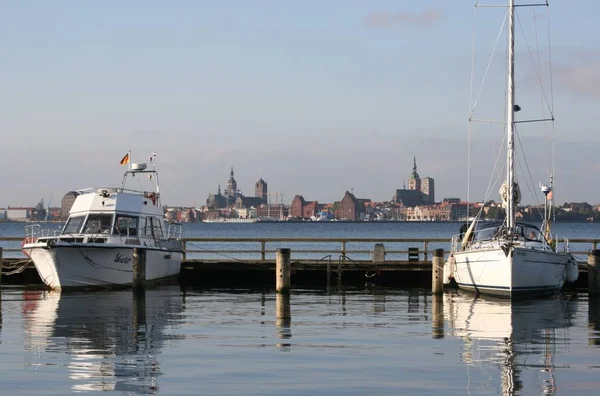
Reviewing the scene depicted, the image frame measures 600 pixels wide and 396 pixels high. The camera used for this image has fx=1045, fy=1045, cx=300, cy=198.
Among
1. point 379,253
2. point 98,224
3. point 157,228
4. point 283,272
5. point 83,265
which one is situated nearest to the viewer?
point 283,272

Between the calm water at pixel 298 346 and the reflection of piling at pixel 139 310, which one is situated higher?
the reflection of piling at pixel 139 310

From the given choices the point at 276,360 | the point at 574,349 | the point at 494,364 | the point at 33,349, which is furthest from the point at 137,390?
the point at 574,349

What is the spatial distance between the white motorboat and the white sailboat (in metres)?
10.4

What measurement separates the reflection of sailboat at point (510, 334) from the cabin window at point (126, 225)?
11.4 meters

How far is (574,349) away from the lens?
20625 mm

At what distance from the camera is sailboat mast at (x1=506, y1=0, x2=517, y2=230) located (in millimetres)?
33750

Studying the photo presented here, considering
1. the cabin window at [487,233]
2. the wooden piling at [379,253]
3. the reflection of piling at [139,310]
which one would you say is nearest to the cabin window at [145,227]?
the reflection of piling at [139,310]

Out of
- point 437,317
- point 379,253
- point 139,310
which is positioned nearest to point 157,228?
point 379,253

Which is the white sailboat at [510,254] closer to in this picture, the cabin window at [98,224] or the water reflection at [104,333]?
the water reflection at [104,333]

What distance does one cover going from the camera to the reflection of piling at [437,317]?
23372mm

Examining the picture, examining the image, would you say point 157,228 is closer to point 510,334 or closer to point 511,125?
point 511,125

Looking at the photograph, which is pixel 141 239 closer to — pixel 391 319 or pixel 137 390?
pixel 391 319

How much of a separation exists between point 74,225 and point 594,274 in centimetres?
1783

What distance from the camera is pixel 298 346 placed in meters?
20.8
